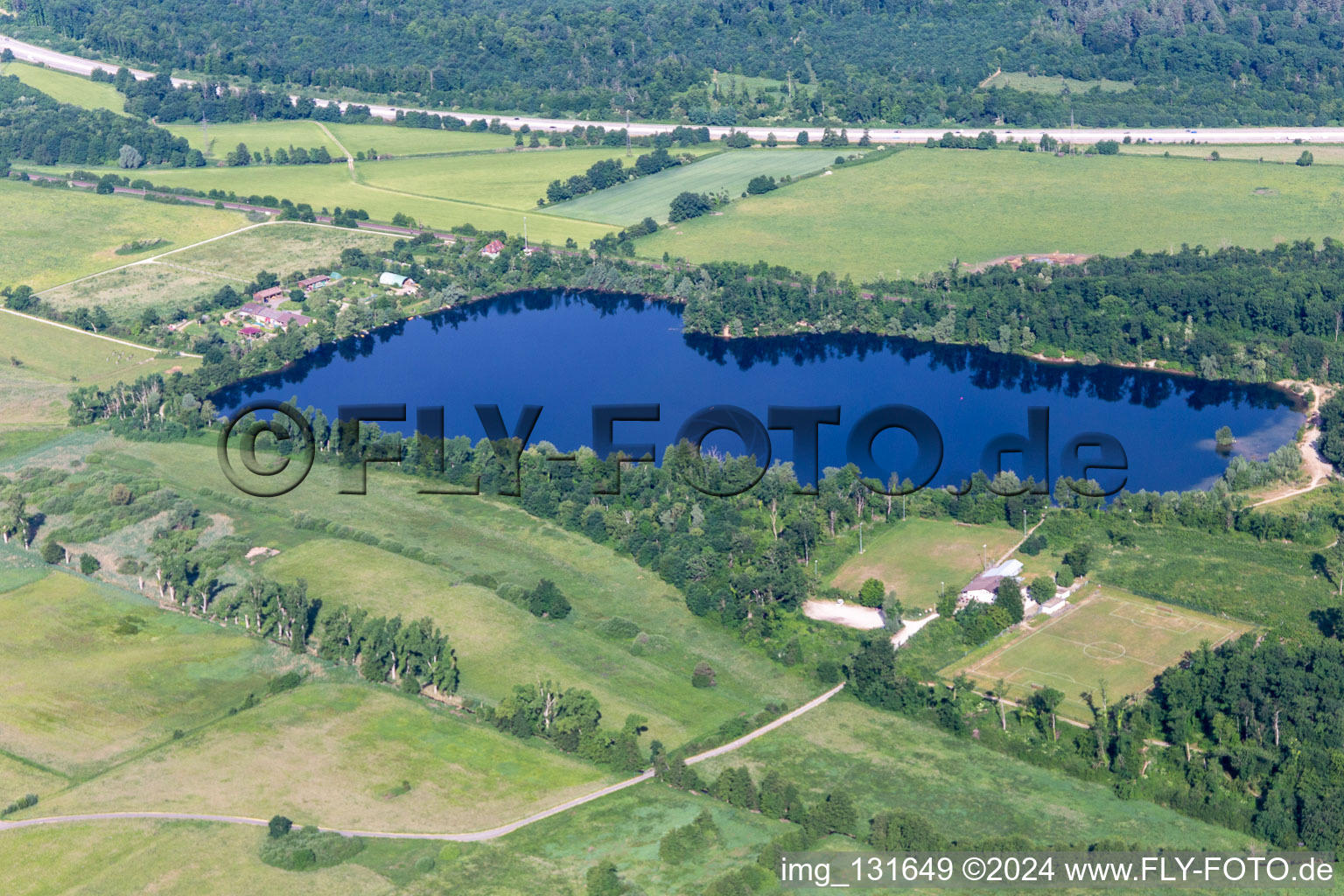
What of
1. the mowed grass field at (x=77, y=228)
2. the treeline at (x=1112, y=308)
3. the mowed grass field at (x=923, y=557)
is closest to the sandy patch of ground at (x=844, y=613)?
the mowed grass field at (x=923, y=557)

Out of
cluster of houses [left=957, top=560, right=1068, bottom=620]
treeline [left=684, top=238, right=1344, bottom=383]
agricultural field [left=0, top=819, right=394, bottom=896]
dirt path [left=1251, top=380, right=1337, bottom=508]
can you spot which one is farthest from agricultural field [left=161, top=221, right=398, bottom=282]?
agricultural field [left=0, top=819, right=394, bottom=896]

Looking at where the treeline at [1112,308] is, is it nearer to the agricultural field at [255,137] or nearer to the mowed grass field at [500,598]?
the mowed grass field at [500,598]

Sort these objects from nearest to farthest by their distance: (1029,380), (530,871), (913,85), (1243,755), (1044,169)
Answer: (530,871) → (1243,755) → (1029,380) → (1044,169) → (913,85)

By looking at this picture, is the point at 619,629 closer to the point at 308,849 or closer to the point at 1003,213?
the point at 308,849

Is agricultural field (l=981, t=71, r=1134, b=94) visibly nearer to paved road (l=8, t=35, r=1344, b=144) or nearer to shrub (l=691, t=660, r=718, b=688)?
paved road (l=8, t=35, r=1344, b=144)

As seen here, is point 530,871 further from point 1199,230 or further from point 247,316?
point 1199,230

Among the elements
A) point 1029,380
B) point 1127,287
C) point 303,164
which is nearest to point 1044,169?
point 1127,287

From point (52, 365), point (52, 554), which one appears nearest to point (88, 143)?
point (52, 365)
